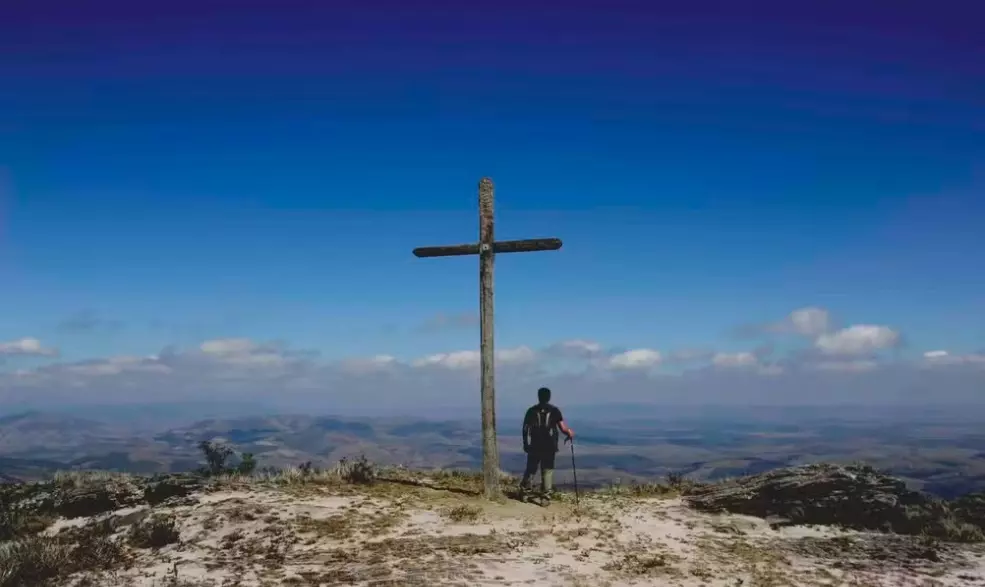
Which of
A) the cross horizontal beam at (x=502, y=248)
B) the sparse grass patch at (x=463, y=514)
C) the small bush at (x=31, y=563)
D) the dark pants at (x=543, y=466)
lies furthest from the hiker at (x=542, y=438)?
the small bush at (x=31, y=563)

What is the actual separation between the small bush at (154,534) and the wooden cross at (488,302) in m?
6.42

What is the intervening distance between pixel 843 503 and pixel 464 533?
9021 mm

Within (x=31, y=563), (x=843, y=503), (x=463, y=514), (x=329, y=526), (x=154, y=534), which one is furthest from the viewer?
(x=843, y=503)

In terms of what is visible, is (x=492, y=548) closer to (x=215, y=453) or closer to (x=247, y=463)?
(x=247, y=463)

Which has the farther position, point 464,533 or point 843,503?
point 843,503

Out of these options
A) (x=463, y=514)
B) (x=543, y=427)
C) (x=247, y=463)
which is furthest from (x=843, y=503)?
(x=247, y=463)

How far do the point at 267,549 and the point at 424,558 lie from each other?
9.45 ft

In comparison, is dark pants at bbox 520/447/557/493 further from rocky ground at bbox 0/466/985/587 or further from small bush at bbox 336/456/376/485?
small bush at bbox 336/456/376/485

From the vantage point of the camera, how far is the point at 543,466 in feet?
51.6

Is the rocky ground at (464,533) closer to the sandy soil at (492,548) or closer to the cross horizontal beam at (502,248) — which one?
the sandy soil at (492,548)

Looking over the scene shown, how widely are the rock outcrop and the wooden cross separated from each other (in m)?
5.43

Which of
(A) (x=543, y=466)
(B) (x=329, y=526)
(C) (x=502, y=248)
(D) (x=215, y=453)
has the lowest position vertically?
(D) (x=215, y=453)

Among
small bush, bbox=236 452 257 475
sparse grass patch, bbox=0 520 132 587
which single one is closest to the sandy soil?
sparse grass patch, bbox=0 520 132 587

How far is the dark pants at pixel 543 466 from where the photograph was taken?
15.6 m
